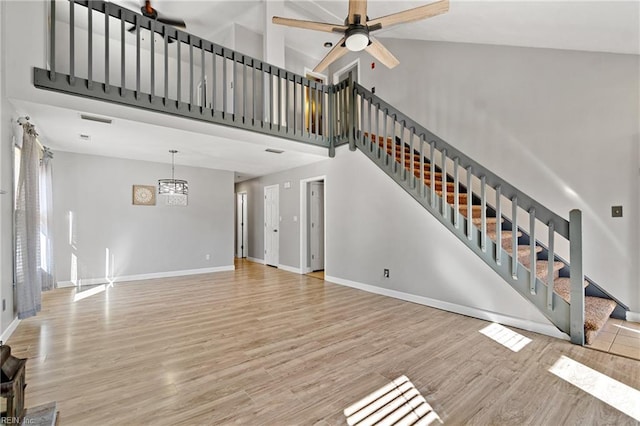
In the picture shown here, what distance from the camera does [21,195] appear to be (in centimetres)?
316

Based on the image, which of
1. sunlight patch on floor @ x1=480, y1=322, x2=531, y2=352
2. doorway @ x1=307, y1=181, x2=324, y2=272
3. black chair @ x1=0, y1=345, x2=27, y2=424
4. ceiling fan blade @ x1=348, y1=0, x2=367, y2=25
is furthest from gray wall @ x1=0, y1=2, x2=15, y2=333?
sunlight patch on floor @ x1=480, y1=322, x2=531, y2=352

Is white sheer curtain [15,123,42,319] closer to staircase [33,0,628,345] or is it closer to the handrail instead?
staircase [33,0,628,345]

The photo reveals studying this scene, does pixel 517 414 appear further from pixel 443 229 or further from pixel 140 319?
pixel 140 319

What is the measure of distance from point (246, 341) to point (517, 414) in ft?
7.24

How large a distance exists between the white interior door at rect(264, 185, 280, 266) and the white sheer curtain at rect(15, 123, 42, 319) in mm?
4375

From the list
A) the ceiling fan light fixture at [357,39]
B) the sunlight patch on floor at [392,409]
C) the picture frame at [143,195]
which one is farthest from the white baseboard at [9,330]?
the ceiling fan light fixture at [357,39]

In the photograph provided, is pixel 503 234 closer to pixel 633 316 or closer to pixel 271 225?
pixel 633 316

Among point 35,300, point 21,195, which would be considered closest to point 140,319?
point 35,300

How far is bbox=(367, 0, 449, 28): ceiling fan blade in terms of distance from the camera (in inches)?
103

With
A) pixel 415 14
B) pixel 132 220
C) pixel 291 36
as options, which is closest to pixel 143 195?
pixel 132 220

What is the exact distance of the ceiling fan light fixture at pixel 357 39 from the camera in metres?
2.84

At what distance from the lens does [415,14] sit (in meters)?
2.77

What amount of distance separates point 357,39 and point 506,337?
3.33m

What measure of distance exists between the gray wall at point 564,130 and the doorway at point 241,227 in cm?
605
